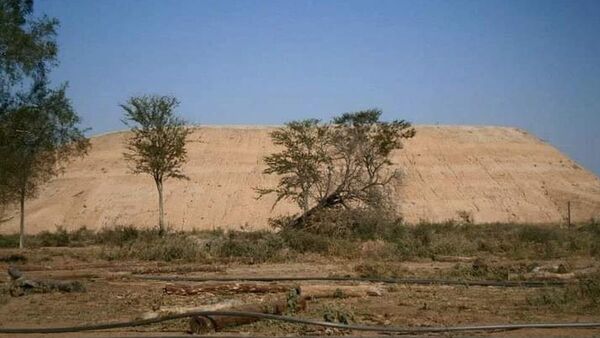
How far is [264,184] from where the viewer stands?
60.6 metres

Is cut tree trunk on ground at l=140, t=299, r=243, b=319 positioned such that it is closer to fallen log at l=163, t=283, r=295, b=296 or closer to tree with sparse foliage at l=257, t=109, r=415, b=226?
fallen log at l=163, t=283, r=295, b=296

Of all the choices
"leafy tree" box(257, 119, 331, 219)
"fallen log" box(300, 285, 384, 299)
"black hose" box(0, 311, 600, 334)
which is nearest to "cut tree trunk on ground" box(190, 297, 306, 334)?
"black hose" box(0, 311, 600, 334)

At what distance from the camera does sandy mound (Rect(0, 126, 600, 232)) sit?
5469 centimetres

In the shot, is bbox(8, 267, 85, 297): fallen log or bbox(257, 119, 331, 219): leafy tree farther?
bbox(257, 119, 331, 219): leafy tree

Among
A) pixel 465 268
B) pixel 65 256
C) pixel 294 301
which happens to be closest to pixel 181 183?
pixel 65 256

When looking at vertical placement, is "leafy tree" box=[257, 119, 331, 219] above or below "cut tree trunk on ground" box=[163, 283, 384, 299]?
above

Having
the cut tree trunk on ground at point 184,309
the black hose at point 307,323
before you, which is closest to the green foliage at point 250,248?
the cut tree trunk on ground at point 184,309

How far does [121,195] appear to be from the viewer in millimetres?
58594

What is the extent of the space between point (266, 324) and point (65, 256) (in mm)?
16640

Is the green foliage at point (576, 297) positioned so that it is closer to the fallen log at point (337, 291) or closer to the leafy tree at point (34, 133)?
the fallen log at point (337, 291)

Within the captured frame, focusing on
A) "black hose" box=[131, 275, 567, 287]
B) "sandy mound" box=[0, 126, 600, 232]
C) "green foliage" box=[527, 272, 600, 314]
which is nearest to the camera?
"green foliage" box=[527, 272, 600, 314]

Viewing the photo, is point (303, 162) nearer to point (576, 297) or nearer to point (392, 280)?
point (392, 280)

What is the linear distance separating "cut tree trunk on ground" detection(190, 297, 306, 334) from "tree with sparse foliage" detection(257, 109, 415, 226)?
1853 centimetres

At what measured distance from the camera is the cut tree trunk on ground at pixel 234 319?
893 centimetres
